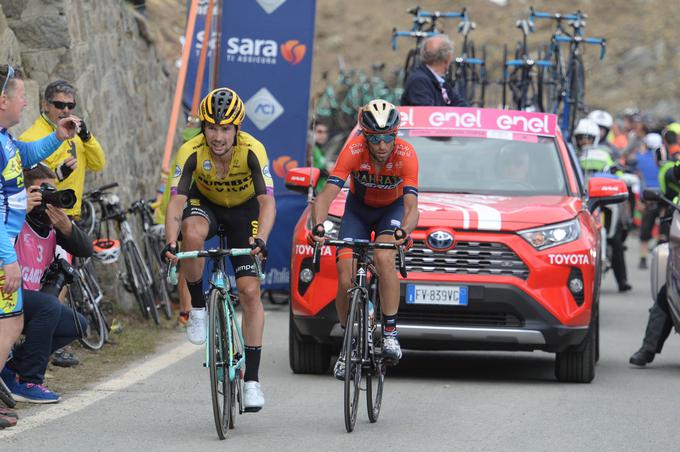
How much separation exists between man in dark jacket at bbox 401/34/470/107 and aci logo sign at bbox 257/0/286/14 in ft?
6.89

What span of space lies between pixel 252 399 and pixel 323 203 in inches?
53.2

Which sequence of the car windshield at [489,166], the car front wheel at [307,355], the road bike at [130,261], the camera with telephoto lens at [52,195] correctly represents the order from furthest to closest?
the road bike at [130,261] → the car windshield at [489,166] → the car front wheel at [307,355] → the camera with telephoto lens at [52,195]

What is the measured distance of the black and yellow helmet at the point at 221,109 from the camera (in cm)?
852

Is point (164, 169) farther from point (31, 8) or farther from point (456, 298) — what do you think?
point (456, 298)

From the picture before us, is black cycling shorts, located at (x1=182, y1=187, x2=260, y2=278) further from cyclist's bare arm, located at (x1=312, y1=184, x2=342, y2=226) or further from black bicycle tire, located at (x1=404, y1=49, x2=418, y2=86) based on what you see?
black bicycle tire, located at (x1=404, y1=49, x2=418, y2=86)

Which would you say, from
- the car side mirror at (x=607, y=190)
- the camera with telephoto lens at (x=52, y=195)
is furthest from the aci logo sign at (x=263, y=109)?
the camera with telephoto lens at (x=52, y=195)

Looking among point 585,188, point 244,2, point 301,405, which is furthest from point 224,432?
point 244,2

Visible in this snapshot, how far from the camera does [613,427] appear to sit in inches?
357

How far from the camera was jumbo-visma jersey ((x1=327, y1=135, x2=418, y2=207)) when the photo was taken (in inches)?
374

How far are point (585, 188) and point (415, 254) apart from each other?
196cm

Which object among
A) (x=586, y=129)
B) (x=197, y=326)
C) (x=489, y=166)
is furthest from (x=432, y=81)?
(x=197, y=326)

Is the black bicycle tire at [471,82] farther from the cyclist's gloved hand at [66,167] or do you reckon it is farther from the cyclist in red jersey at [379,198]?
the cyclist in red jersey at [379,198]

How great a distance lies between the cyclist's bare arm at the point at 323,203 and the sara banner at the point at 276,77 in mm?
6632

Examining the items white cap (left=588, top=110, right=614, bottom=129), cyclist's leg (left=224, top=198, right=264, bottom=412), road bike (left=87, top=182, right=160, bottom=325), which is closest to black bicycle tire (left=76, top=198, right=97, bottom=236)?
road bike (left=87, top=182, right=160, bottom=325)
